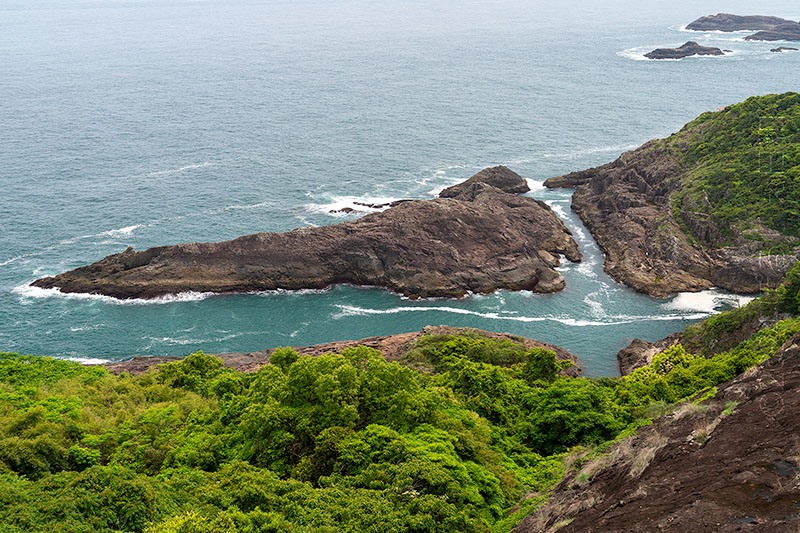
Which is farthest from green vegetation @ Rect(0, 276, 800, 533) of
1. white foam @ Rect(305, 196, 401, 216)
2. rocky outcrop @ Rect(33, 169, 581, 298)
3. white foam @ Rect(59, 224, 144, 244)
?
white foam @ Rect(305, 196, 401, 216)

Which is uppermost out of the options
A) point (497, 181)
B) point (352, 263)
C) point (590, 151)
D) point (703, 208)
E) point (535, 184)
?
point (590, 151)

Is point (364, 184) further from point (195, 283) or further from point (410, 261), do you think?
point (195, 283)

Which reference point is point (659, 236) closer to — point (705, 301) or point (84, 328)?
point (705, 301)

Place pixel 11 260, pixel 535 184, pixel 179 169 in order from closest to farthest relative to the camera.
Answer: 1. pixel 11 260
2. pixel 535 184
3. pixel 179 169

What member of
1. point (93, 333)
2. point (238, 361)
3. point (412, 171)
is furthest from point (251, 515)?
point (412, 171)

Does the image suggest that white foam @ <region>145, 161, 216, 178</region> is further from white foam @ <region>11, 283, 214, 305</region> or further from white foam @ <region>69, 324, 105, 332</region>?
white foam @ <region>69, 324, 105, 332</region>

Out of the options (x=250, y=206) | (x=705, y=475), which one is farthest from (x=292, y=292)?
(x=705, y=475)
